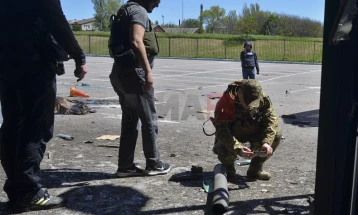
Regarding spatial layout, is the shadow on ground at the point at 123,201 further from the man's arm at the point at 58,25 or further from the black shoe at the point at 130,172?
the man's arm at the point at 58,25

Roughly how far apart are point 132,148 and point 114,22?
49.3 inches

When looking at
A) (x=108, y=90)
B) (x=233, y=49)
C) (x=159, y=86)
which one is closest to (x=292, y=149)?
(x=108, y=90)

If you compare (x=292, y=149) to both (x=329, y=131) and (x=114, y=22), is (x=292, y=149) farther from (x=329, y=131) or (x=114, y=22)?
(x=329, y=131)

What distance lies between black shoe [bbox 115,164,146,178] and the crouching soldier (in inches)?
32.4

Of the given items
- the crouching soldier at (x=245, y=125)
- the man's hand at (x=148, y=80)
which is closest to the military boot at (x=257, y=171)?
the crouching soldier at (x=245, y=125)

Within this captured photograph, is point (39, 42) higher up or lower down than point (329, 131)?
higher up

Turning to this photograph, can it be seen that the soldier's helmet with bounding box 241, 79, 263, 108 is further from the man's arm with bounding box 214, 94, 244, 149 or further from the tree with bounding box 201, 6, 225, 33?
the tree with bounding box 201, 6, 225, 33

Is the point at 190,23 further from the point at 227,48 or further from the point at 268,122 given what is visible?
Answer: the point at 268,122

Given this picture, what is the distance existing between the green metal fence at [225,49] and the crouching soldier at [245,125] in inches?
1256

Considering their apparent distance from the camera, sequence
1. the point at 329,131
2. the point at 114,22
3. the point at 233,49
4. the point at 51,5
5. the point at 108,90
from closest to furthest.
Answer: the point at 329,131 < the point at 51,5 < the point at 114,22 < the point at 108,90 < the point at 233,49

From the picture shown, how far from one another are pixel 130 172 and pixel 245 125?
1253 millimetres

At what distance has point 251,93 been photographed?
4.02 m

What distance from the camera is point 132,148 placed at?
14.9 feet

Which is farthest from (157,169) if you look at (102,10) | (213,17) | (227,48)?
(213,17)
